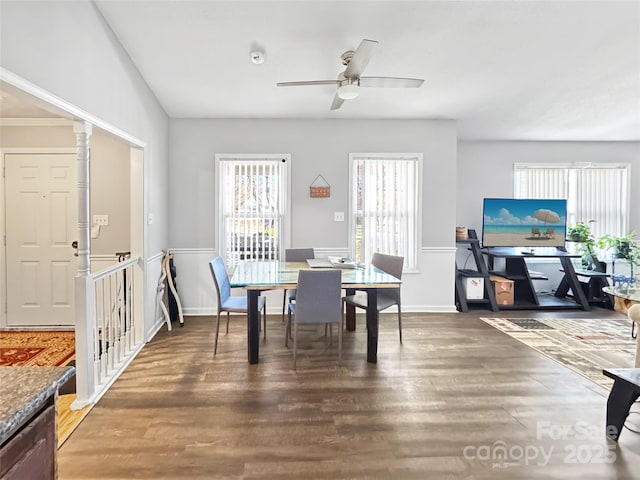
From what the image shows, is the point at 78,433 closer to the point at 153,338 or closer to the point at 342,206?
the point at 153,338

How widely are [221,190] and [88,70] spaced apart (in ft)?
7.52

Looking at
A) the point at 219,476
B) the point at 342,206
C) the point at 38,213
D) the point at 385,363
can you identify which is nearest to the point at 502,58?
the point at 342,206

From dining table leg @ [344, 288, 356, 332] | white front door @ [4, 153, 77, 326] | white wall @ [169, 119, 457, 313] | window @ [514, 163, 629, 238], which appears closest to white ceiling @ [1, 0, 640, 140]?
white wall @ [169, 119, 457, 313]

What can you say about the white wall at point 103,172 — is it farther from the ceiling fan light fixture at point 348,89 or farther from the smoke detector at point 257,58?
the ceiling fan light fixture at point 348,89

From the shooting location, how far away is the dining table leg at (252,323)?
3172 mm

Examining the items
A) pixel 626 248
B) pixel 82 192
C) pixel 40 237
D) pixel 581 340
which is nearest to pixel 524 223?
pixel 626 248

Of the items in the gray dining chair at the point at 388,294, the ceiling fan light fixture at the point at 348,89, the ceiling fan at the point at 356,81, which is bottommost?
the gray dining chair at the point at 388,294

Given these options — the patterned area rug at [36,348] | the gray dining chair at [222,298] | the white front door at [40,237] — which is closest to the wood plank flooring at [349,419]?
the gray dining chair at [222,298]

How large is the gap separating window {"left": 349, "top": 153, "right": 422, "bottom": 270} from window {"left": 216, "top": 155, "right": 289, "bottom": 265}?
947mm

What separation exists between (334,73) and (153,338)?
10.9 ft

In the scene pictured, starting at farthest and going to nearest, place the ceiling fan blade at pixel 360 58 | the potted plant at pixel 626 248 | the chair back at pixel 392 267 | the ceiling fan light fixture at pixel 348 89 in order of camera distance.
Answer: the potted plant at pixel 626 248, the chair back at pixel 392 267, the ceiling fan light fixture at pixel 348 89, the ceiling fan blade at pixel 360 58

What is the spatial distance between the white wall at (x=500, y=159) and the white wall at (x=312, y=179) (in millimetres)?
1159

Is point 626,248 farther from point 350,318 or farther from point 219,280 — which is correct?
point 219,280

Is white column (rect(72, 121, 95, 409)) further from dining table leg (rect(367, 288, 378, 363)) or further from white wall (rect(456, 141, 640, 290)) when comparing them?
white wall (rect(456, 141, 640, 290))
